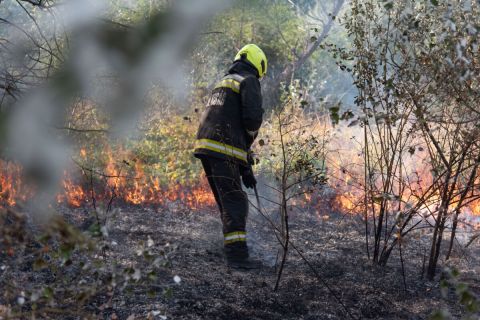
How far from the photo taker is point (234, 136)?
210 inches

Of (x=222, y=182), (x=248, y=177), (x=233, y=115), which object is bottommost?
(x=222, y=182)

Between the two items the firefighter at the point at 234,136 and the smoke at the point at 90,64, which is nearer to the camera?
the smoke at the point at 90,64

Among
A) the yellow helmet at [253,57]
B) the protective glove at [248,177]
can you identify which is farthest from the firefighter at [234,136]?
the protective glove at [248,177]

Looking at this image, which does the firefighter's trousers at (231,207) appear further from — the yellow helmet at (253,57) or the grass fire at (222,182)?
the yellow helmet at (253,57)

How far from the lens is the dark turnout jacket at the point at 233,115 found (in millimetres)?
5258

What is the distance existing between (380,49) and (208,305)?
2205 millimetres

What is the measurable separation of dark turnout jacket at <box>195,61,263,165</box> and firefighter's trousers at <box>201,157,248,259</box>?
0.34 ft

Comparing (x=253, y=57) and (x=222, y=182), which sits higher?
(x=253, y=57)

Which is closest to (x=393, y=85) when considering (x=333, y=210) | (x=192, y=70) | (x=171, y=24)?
(x=171, y=24)

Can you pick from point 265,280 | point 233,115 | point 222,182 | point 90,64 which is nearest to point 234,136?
point 233,115

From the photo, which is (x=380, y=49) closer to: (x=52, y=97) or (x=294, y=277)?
(x=294, y=277)

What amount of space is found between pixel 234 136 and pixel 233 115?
18 cm

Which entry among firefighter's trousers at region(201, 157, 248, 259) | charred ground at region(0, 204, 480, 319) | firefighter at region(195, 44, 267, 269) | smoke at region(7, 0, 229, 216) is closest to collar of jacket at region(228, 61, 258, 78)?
firefighter at region(195, 44, 267, 269)

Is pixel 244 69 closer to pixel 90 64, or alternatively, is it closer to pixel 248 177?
pixel 248 177
